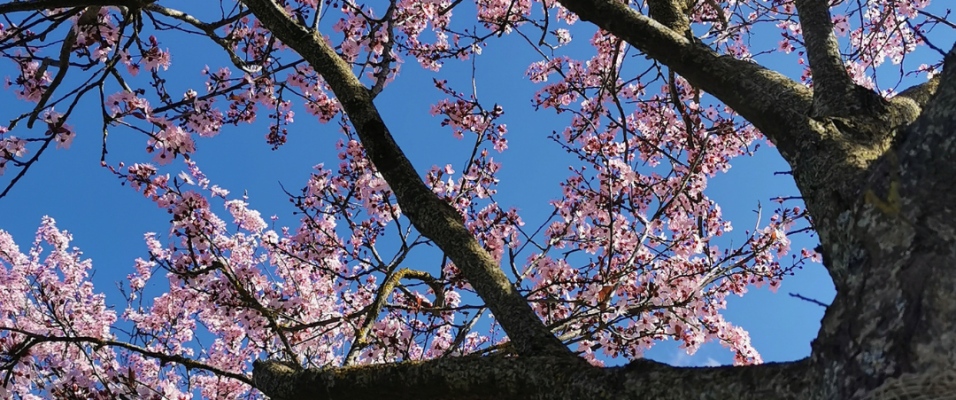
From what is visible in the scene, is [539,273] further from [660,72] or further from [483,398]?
[483,398]

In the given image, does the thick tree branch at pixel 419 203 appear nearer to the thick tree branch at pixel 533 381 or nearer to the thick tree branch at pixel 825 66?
the thick tree branch at pixel 533 381

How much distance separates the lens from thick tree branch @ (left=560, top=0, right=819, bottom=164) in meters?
1.77

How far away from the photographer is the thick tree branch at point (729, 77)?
1.77 metres

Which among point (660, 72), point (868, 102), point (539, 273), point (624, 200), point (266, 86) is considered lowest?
point (868, 102)

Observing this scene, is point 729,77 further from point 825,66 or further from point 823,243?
point 823,243

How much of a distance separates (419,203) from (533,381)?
0.96m

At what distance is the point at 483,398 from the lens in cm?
156

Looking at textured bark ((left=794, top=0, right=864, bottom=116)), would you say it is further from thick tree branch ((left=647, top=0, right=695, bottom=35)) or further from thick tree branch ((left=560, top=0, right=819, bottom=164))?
thick tree branch ((left=647, top=0, right=695, bottom=35))

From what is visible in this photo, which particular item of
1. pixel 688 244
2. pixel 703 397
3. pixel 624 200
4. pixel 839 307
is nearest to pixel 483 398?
pixel 703 397

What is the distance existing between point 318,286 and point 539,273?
136 inches

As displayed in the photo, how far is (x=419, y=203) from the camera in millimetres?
2215

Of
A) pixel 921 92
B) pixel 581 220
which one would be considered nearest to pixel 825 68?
pixel 921 92

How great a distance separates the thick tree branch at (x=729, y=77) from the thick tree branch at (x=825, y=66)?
0.06 metres

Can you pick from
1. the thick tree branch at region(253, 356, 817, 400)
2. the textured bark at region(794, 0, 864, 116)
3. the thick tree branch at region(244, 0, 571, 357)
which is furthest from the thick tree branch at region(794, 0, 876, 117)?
the thick tree branch at region(244, 0, 571, 357)
